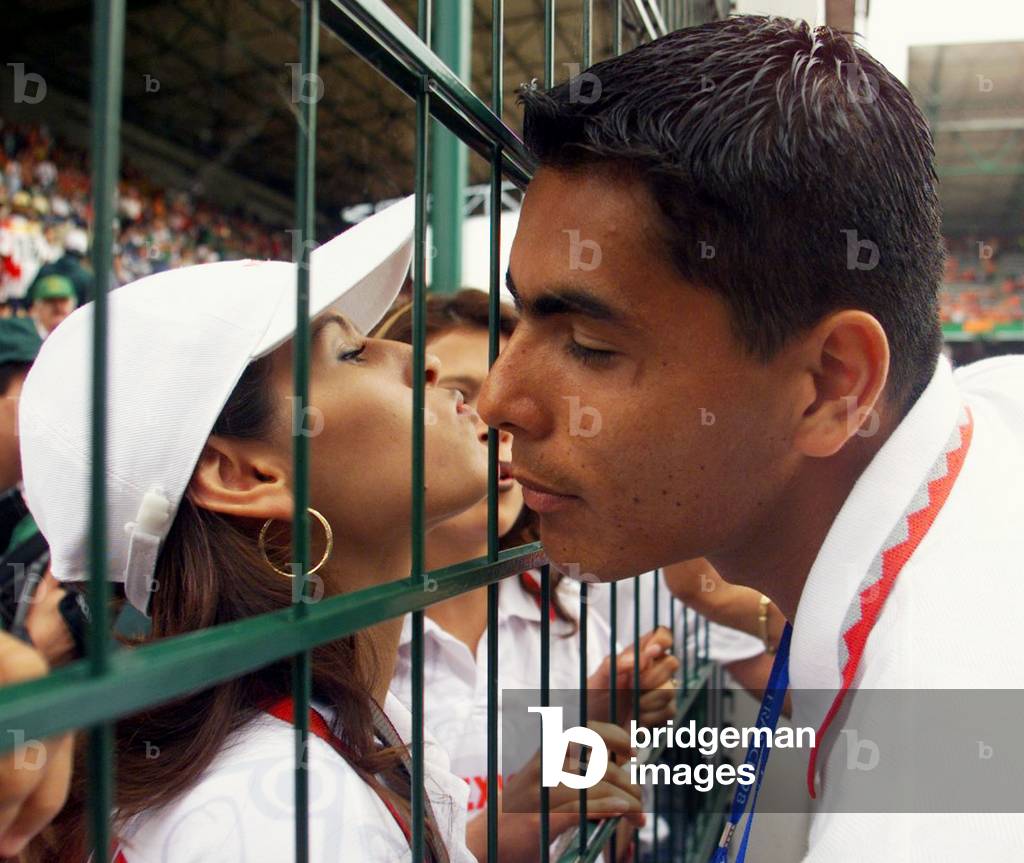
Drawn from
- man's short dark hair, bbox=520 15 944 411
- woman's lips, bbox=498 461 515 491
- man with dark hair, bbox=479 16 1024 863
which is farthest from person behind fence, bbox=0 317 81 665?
man's short dark hair, bbox=520 15 944 411

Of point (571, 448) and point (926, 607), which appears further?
point (571, 448)

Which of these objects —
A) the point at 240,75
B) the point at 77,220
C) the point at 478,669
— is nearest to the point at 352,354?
the point at 478,669

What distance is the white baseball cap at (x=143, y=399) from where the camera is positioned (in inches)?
28.2

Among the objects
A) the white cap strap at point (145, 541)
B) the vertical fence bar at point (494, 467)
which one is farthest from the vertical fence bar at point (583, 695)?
the white cap strap at point (145, 541)

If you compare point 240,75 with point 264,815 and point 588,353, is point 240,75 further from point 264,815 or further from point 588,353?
point 264,815

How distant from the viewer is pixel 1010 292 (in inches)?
577

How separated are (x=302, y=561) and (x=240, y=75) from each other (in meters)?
7.11

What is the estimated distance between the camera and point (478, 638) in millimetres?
1505

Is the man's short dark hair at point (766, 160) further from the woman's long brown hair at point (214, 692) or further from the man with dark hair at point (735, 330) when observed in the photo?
the woman's long brown hair at point (214, 692)

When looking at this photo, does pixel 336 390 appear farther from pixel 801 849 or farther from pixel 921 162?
pixel 801 849

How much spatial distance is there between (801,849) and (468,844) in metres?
0.38

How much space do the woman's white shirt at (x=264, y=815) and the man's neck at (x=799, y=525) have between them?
39cm

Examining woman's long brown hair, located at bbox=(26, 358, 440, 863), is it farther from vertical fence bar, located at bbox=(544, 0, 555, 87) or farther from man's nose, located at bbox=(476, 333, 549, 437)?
vertical fence bar, located at bbox=(544, 0, 555, 87)

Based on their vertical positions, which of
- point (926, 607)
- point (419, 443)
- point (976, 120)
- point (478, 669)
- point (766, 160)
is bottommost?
point (478, 669)
